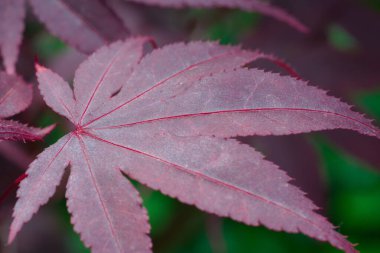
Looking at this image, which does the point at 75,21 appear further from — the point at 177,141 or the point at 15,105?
the point at 177,141

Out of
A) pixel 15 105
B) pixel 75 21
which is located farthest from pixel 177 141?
pixel 75 21

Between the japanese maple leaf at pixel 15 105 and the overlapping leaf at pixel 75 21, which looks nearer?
the japanese maple leaf at pixel 15 105

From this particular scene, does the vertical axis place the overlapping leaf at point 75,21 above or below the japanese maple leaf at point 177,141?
above

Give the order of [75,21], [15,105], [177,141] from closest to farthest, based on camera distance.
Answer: [177,141]
[15,105]
[75,21]

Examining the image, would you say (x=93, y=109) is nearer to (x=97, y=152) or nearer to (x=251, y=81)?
(x=97, y=152)

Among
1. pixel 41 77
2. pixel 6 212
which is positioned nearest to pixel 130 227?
pixel 41 77

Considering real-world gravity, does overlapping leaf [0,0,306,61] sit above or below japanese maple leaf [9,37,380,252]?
above
